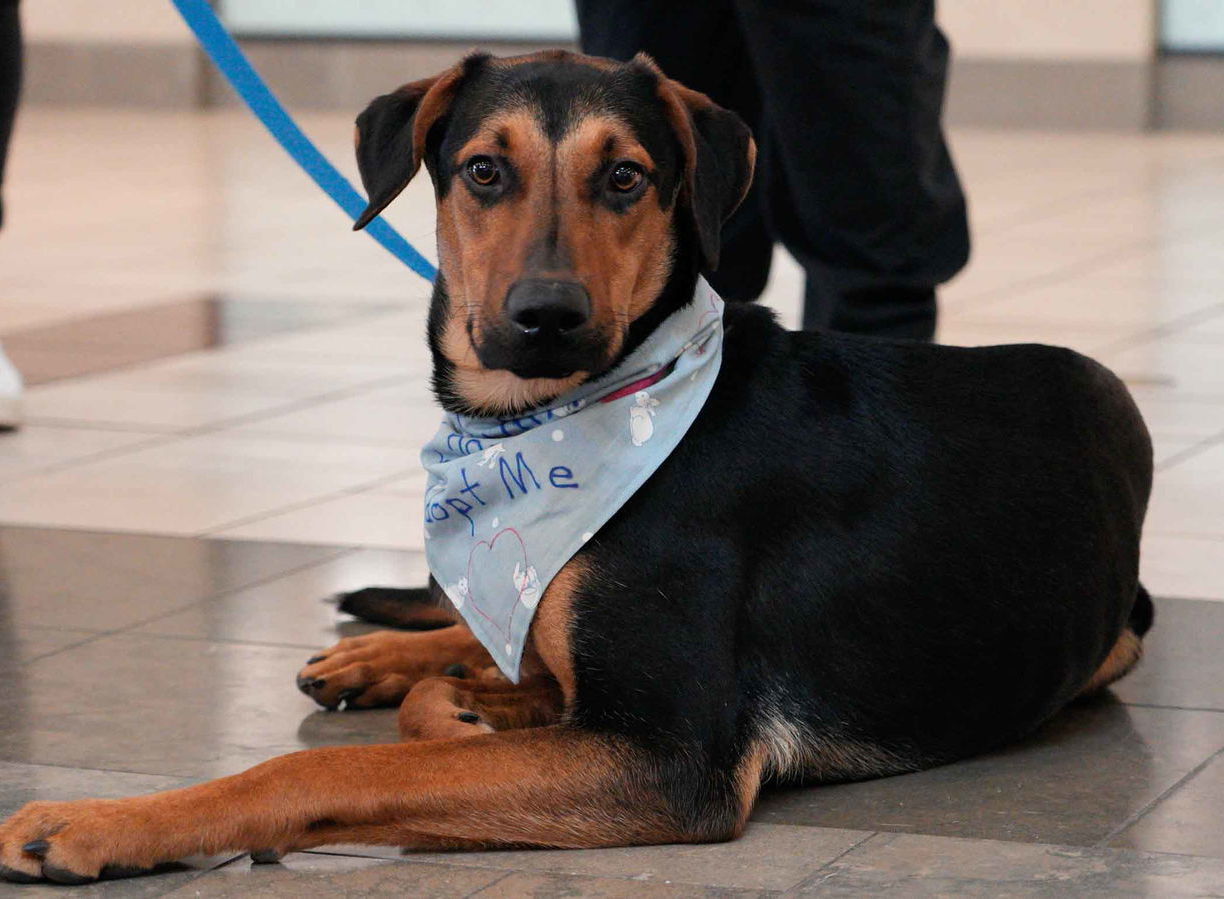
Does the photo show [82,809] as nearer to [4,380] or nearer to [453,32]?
[4,380]

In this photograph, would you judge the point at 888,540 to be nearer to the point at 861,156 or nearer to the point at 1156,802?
the point at 1156,802

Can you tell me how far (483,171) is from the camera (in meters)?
3.10

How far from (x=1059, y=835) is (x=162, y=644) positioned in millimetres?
1824

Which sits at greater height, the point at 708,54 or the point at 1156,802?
the point at 708,54

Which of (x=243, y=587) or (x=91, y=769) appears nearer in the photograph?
(x=91, y=769)

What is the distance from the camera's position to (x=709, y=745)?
117 inches

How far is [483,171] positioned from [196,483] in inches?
97.1

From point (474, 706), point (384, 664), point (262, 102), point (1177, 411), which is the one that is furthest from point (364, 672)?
point (1177, 411)

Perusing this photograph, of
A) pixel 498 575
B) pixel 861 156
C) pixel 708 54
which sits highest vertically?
pixel 708 54

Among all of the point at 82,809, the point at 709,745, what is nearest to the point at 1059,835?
the point at 709,745

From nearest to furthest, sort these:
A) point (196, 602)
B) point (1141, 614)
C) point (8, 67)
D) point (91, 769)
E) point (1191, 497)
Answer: point (91, 769) → point (1141, 614) → point (196, 602) → point (1191, 497) → point (8, 67)

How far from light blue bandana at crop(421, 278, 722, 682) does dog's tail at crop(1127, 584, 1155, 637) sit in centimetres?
101

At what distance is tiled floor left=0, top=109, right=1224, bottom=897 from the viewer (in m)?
2.89

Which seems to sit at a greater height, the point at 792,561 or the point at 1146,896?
the point at 792,561
